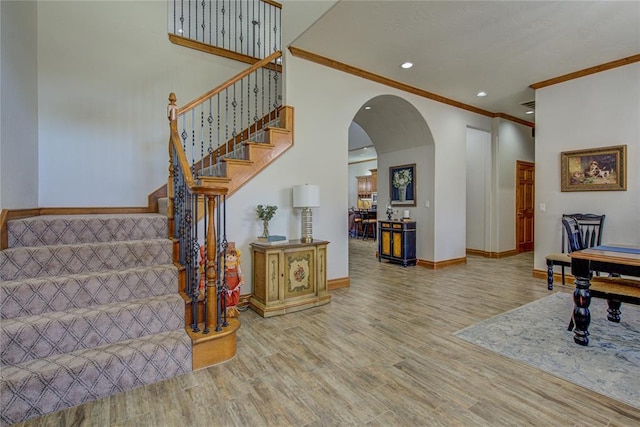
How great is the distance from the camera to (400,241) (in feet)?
→ 19.3

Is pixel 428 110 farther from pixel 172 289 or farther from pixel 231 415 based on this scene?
pixel 231 415

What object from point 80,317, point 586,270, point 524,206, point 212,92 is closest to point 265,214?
point 212,92

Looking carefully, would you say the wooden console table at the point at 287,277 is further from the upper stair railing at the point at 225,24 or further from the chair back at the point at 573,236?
the upper stair railing at the point at 225,24

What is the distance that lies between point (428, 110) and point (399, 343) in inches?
172

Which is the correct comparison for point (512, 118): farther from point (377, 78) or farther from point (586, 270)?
point (586, 270)

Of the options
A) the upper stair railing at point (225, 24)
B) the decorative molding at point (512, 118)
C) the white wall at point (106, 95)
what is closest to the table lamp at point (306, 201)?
the white wall at point (106, 95)

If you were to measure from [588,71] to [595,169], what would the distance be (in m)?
1.45

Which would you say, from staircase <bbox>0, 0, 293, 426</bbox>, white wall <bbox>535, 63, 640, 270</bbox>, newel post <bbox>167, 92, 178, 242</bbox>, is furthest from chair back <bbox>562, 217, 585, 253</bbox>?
newel post <bbox>167, 92, 178, 242</bbox>

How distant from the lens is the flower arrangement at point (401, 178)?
6129 mm

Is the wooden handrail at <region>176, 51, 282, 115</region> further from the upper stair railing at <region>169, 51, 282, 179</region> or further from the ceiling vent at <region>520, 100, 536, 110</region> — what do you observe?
the ceiling vent at <region>520, 100, 536, 110</region>

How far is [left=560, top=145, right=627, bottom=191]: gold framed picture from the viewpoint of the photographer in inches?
166

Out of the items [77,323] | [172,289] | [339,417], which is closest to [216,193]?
[172,289]

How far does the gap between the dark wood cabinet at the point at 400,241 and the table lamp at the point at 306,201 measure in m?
2.62

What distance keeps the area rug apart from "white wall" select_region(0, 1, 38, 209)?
4.36 meters
